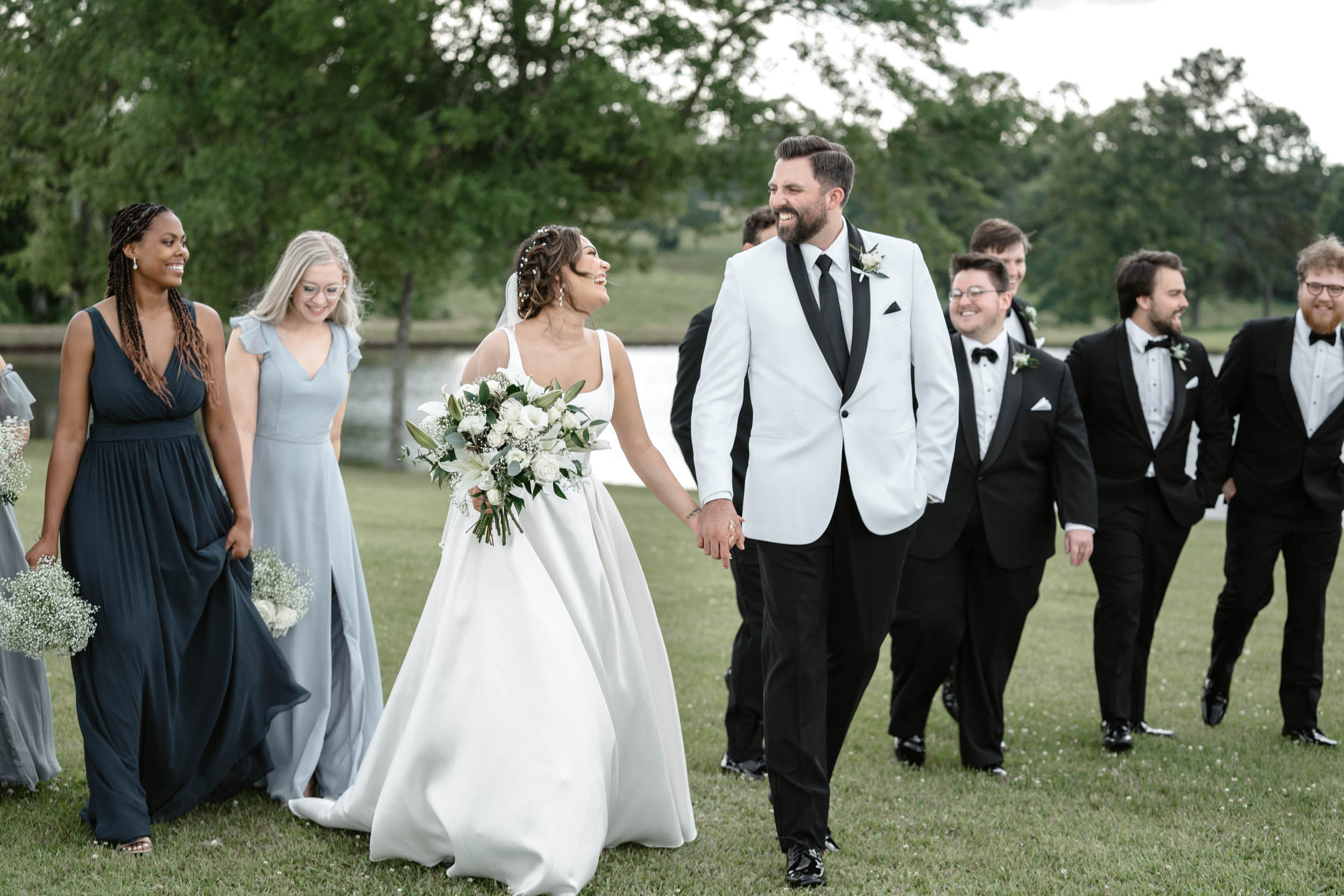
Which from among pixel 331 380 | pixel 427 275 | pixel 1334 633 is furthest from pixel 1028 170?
pixel 331 380

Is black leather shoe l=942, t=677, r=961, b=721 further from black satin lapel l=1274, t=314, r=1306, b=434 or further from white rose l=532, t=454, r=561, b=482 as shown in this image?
white rose l=532, t=454, r=561, b=482

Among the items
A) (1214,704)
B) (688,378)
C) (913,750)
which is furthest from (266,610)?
(1214,704)

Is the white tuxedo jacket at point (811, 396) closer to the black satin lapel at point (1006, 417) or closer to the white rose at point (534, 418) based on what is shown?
the white rose at point (534, 418)

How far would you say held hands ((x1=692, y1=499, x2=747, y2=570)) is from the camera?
4.22 m

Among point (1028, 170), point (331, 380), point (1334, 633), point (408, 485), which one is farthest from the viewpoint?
point (1028, 170)

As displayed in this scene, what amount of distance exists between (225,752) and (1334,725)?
5.79m

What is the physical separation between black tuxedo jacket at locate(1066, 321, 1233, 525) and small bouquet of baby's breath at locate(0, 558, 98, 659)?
474cm

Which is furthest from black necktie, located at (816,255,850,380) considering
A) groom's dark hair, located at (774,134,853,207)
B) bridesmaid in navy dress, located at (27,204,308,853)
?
bridesmaid in navy dress, located at (27,204,308,853)

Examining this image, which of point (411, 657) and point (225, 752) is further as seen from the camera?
point (225, 752)

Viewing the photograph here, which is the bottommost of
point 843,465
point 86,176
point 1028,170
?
point 843,465

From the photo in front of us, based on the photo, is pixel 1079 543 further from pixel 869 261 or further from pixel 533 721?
pixel 533 721

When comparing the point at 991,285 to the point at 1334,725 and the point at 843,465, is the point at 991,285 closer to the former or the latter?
the point at 843,465

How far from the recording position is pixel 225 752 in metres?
5.01

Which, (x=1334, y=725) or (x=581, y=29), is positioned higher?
(x=581, y=29)
